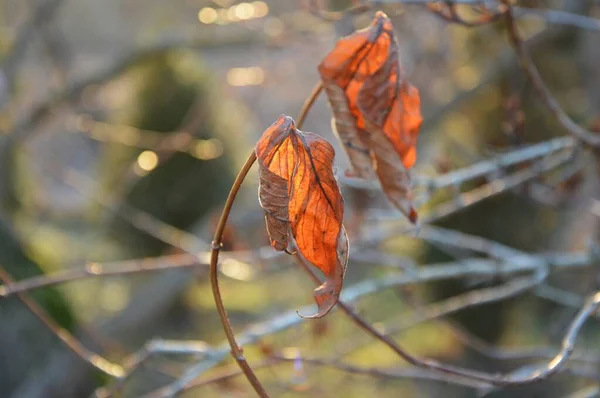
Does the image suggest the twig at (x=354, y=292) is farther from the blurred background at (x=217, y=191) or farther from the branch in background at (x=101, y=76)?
the branch in background at (x=101, y=76)

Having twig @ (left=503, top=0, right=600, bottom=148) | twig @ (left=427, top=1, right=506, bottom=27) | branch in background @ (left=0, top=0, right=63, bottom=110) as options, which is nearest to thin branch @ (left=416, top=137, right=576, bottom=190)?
twig @ (left=503, top=0, right=600, bottom=148)

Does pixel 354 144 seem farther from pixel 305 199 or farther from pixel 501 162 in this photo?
pixel 501 162

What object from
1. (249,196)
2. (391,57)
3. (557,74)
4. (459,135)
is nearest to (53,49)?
(249,196)

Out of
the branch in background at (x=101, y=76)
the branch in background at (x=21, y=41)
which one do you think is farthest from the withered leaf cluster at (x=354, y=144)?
the branch in background at (x=21, y=41)

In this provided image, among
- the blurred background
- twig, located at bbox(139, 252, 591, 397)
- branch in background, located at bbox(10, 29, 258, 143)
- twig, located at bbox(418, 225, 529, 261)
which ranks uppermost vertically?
twig, located at bbox(139, 252, 591, 397)

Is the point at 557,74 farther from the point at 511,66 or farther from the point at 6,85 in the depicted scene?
the point at 6,85

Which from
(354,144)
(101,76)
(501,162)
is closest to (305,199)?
(354,144)

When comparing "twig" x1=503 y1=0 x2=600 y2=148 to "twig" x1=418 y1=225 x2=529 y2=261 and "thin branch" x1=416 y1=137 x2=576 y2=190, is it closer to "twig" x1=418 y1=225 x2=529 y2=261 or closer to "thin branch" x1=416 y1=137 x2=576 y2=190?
"thin branch" x1=416 y1=137 x2=576 y2=190
